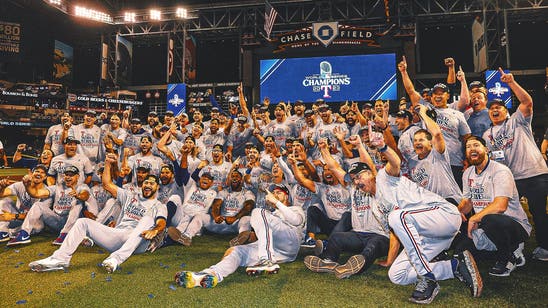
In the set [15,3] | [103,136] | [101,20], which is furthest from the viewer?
[15,3]

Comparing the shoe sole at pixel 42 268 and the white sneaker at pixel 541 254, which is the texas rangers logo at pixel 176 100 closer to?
the shoe sole at pixel 42 268

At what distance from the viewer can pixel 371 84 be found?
16062 millimetres

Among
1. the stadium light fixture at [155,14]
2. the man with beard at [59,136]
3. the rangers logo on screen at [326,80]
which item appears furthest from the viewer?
the stadium light fixture at [155,14]

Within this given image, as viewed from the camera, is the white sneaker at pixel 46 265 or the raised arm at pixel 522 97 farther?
the raised arm at pixel 522 97

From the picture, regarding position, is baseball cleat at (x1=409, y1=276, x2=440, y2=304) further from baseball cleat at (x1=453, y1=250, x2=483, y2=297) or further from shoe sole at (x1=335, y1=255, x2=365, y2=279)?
shoe sole at (x1=335, y1=255, x2=365, y2=279)

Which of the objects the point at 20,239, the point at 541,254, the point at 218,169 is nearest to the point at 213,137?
the point at 218,169

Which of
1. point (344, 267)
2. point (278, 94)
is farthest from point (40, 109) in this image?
point (344, 267)

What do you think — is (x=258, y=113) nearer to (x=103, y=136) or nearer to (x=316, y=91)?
(x=103, y=136)

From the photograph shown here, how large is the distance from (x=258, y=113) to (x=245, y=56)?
8.06 metres

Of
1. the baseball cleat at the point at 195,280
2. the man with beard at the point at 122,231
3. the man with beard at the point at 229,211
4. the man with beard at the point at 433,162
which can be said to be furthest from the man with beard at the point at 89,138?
the man with beard at the point at 433,162

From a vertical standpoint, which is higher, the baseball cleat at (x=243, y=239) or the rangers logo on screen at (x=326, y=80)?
the rangers logo on screen at (x=326, y=80)

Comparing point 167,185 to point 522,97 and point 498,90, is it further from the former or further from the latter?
point 498,90

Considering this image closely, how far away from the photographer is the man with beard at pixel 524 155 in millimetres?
4645

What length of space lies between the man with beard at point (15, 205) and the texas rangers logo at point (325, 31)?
41.4ft
